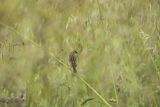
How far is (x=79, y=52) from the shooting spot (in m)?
1.46

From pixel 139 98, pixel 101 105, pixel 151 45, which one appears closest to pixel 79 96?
pixel 101 105

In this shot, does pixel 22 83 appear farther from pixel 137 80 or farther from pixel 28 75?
pixel 137 80

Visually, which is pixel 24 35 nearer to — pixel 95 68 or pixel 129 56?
pixel 95 68

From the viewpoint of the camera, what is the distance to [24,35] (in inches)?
56.3

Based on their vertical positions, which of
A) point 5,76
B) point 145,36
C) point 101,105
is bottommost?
point 101,105

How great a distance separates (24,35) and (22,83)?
15 centimetres

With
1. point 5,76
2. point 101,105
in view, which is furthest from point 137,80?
point 5,76

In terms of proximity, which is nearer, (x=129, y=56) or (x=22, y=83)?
(x=22, y=83)

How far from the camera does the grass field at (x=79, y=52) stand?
1410mm

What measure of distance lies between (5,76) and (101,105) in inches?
12.2

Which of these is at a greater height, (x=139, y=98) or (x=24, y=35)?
(x=24, y=35)

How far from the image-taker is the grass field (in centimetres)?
141

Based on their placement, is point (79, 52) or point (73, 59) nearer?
point (73, 59)

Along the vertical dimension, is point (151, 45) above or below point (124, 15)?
below
